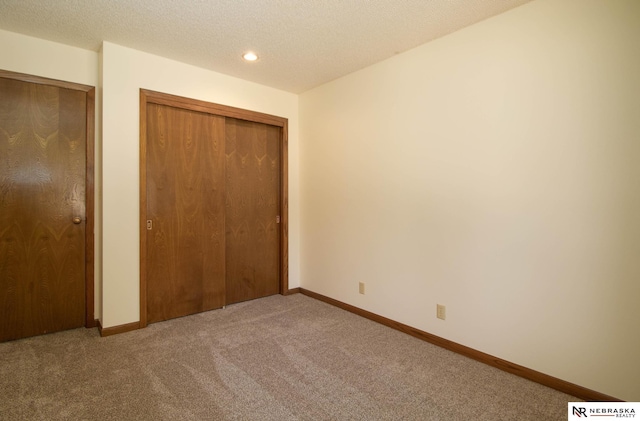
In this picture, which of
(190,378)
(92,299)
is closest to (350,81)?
Result: (190,378)

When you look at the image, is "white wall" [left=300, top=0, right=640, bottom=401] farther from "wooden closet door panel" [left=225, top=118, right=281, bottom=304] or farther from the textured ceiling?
"wooden closet door panel" [left=225, top=118, right=281, bottom=304]

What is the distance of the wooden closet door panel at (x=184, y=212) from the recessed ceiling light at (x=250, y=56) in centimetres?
74

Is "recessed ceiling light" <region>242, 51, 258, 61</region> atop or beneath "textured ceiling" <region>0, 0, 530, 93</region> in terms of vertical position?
atop

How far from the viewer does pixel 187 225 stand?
3.31 metres

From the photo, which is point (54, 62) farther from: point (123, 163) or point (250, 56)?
point (250, 56)

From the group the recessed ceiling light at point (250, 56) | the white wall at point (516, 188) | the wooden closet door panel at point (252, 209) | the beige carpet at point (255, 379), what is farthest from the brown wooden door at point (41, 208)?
the white wall at point (516, 188)

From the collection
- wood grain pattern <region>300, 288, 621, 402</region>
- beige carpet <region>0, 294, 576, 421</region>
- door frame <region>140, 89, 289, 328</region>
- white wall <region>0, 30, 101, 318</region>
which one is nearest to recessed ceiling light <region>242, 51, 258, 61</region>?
door frame <region>140, 89, 289, 328</region>

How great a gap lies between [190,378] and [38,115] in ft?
8.32

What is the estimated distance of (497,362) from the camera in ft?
7.60

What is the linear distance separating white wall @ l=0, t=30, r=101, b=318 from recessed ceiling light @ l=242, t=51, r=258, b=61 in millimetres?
1353

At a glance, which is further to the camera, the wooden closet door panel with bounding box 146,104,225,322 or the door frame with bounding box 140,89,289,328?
the wooden closet door panel with bounding box 146,104,225,322

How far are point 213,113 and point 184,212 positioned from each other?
1082 millimetres

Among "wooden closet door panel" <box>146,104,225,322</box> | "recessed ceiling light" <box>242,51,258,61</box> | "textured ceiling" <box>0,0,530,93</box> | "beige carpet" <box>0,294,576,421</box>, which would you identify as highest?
"recessed ceiling light" <box>242,51,258,61</box>

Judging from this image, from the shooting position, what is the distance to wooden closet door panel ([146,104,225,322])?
311 centimetres
